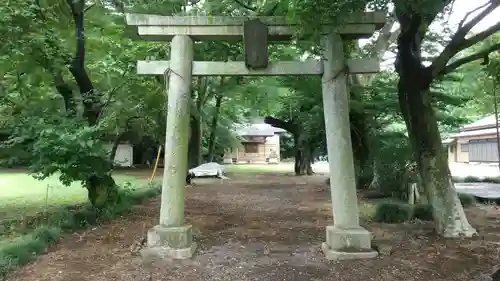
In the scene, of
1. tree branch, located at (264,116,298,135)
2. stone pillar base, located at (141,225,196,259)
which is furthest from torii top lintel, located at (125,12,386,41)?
tree branch, located at (264,116,298,135)

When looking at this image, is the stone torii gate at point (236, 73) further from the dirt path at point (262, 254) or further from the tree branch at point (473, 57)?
the tree branch at point (473, 57)

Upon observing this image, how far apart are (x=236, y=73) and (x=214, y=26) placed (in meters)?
0.83

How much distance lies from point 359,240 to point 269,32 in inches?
138

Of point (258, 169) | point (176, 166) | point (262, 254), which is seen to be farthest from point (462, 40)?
point (258, 169)

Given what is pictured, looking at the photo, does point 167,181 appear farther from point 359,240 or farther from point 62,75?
point 62,75

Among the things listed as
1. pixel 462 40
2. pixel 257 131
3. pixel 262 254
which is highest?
pixel 257 131

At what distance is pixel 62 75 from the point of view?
9781 millimetres

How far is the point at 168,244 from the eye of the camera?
6438 millimetres

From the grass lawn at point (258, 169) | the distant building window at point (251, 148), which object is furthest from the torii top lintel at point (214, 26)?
the distant building window at point (251, 148)

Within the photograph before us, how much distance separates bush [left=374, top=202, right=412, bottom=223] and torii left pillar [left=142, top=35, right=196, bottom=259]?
4.37m

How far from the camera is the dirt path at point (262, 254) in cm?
560

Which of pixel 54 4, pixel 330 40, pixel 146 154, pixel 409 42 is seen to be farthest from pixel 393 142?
pixel 146 154

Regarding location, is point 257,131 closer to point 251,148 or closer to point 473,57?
point 251,148

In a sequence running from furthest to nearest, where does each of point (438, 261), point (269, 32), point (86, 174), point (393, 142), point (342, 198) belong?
point (393, 142)
point (86, 174)
point (269, 32)
point (342, 198)
point (438, 261)
